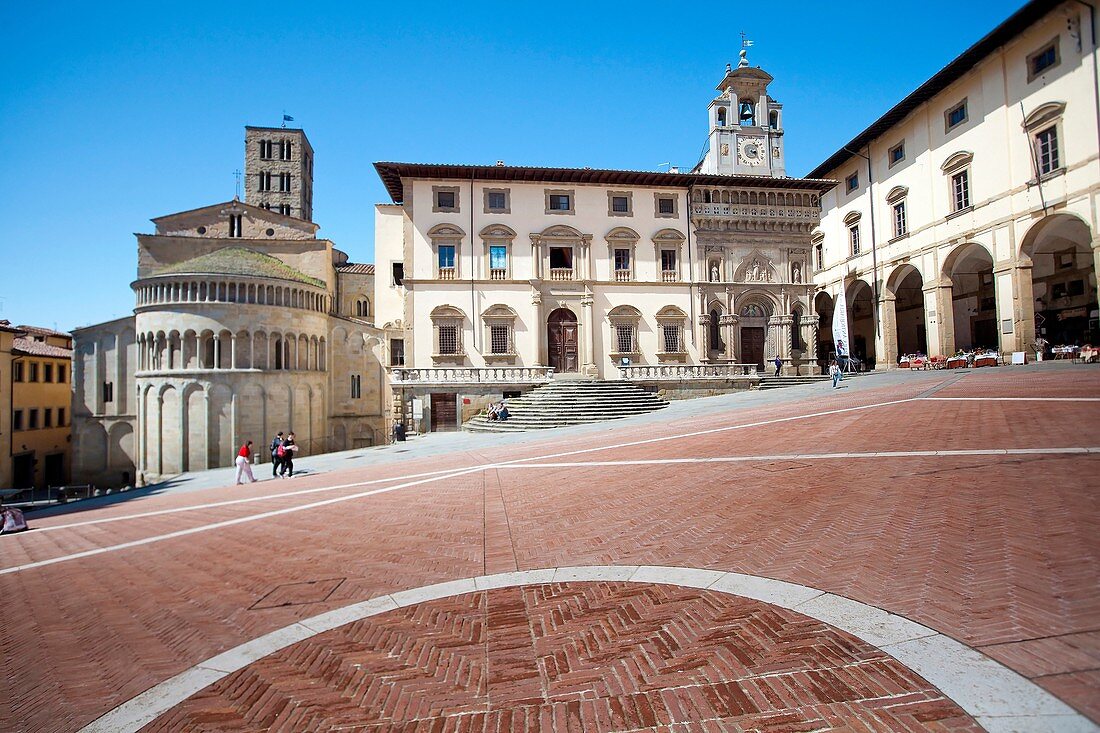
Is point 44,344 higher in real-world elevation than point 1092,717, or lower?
higher

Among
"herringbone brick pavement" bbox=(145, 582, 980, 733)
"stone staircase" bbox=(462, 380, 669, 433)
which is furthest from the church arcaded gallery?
"herringbone brick pavement" bbox=(145, 582, 980, 733)

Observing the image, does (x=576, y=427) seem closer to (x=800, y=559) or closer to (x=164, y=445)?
(x=800, y=559)

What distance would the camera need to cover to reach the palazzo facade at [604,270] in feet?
105

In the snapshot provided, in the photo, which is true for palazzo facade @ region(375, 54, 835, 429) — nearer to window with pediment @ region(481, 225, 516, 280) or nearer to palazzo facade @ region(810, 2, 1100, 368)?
window with pediment @ region(481, 225, 516, 280)

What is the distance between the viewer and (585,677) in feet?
13.2

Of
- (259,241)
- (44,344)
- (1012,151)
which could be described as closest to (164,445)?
(259,241)

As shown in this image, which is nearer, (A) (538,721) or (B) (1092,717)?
(B) (1092,717)

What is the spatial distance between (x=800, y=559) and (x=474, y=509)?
5.54 metres

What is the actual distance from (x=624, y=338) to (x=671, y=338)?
10.4 feet

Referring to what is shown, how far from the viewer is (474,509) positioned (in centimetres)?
940

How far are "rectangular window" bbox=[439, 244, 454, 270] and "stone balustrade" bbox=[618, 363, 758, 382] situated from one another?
12733 mm

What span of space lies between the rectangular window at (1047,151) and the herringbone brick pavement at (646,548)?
778 inches

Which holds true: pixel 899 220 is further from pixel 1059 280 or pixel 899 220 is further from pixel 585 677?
pixel 585 677

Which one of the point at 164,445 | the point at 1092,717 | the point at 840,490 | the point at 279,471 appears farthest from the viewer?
the point at 164,445
